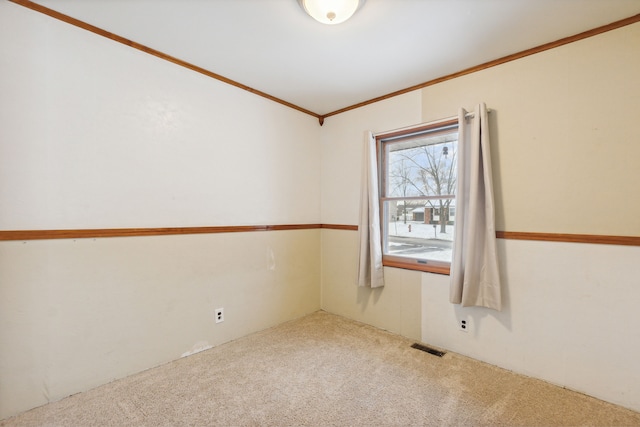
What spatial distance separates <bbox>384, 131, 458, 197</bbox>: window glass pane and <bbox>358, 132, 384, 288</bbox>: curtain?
202mm

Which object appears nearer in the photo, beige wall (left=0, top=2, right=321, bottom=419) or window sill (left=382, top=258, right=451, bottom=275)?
beige wall (left=0, top=2, right=321, bottom=419)

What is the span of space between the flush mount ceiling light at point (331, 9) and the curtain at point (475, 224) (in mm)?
1152

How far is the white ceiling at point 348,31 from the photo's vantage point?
1650 mm

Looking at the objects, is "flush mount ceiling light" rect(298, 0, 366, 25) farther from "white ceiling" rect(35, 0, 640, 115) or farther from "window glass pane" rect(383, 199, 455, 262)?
"window glass pane" rect(383, 199, 455, 262)

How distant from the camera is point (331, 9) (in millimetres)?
1604

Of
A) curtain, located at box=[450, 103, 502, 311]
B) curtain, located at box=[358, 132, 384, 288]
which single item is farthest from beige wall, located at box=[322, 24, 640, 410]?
curtain, located at box=[358, 132, 384, 288]

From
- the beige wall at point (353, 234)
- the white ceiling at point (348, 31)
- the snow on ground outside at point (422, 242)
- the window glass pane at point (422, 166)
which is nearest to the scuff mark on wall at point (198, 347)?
the beige wall at point (353, 234)

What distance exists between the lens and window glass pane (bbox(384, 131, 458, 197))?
100 inches

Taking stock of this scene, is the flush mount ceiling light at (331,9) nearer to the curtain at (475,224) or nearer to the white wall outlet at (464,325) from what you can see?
the curtain at (475,224)

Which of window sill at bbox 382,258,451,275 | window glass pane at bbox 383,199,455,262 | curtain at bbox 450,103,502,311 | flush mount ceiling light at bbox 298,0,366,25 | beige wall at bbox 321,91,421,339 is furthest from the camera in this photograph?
beige wall at bbox 321,91,421,339

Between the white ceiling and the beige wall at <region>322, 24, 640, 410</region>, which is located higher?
the white ceiling

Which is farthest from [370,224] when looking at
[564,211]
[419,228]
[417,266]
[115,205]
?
[115,205]

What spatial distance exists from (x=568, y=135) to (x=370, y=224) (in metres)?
1.60

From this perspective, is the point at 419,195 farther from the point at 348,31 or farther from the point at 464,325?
the point at 348,31
